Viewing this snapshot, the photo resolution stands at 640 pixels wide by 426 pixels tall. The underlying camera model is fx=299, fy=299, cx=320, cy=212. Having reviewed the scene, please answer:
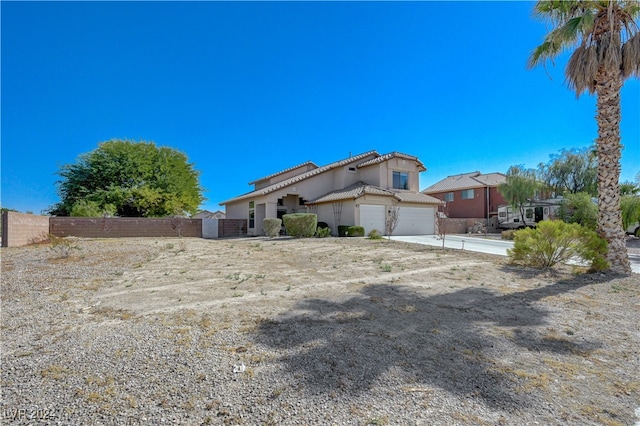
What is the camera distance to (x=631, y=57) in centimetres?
818

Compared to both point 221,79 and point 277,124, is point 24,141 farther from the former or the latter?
point 277,124

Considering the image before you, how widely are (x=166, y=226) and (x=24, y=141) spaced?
548 inches

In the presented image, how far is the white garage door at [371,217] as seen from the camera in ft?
71.2

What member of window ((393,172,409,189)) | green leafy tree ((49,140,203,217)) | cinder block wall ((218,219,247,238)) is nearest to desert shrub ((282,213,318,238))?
cinder block wall ((218,219,247,238))

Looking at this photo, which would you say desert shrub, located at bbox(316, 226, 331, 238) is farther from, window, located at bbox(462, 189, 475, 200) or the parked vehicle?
window, located at bbox(462, 189, 475, 200)

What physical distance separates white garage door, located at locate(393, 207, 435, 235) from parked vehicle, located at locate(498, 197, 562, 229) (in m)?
12.1

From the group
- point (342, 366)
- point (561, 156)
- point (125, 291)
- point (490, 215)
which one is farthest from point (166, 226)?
point (561, 156)

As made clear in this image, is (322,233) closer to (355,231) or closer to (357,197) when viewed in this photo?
(355,231)

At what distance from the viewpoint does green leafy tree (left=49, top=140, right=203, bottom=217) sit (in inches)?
1114

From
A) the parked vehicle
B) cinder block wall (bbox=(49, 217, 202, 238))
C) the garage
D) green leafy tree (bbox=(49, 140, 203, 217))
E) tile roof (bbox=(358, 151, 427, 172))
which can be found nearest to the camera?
cinder block wall (bbox=(49, 217, 202, 238))

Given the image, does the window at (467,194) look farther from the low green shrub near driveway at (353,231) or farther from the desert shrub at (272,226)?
the desert shrub at (272,226)

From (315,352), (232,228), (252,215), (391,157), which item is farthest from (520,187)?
(315,352)

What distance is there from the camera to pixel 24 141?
2475 cm

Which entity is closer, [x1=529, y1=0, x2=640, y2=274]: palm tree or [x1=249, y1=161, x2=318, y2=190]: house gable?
[x1=529, y1=0, x2=640, y2=274]: palm tree
